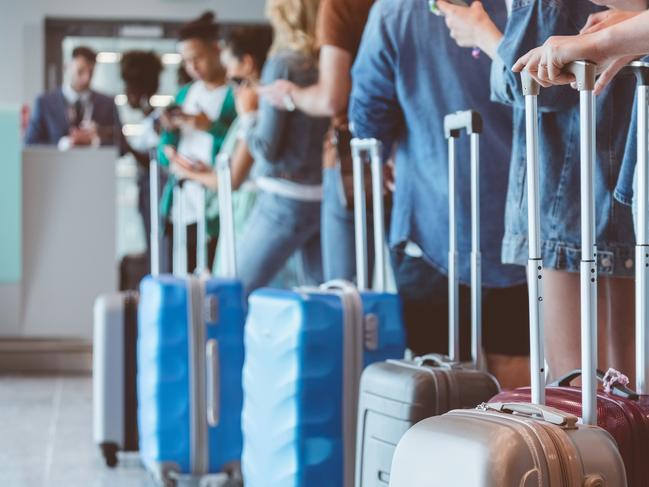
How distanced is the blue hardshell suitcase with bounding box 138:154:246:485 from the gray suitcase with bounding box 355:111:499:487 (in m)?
1.10

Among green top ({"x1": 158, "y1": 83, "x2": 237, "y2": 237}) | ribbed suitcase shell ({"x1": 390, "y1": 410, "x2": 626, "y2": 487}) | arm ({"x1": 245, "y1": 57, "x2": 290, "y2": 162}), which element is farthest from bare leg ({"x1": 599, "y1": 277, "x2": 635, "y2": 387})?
green top ({"x1": 158, "y1": 83, "x2": 237, "y2": 237})

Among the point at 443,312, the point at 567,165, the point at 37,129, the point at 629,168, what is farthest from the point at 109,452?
the point at 37,129

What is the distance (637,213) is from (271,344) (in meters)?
0.99

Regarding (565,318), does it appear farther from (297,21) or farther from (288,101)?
(297,21)

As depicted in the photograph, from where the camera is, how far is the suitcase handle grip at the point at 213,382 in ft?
9.80

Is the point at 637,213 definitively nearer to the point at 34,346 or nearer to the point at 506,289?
the point at 506,289

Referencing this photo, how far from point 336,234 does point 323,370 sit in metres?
0.70

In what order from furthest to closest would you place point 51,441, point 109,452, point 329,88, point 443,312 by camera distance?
point 51,441 → point 109,452 → point 329,88 → point 443,312

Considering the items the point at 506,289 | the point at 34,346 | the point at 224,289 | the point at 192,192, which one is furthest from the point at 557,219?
the point at 34,346

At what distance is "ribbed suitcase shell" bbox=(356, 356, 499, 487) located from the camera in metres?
1.82

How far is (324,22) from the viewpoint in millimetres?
2791

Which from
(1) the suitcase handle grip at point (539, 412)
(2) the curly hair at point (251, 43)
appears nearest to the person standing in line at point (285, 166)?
(2) the curly hair at point (251, 43)

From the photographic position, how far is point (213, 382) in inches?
118

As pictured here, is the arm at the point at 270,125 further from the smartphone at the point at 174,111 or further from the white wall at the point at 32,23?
the white wall at the point at 32,23
